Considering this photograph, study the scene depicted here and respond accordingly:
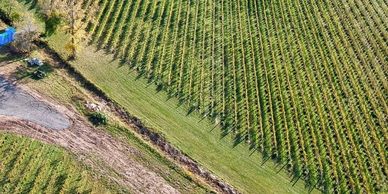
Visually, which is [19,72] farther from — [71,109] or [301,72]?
[301,72]

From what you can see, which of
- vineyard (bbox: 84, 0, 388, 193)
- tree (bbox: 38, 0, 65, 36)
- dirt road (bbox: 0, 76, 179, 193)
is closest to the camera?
dirt road (bbox: 0, 76, 179, 193)

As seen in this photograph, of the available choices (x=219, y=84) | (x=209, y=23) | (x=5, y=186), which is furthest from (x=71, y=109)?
(x=209, y=23)

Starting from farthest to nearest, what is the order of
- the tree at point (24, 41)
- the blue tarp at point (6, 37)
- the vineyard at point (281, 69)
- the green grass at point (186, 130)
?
the blue tarp at point (6, 37)
the tree at point (24, 41)
the vineyard at point (281, 69)
the green grass at point (186, 130)

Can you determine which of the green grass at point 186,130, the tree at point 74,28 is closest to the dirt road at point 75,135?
the green grass at point 186,130

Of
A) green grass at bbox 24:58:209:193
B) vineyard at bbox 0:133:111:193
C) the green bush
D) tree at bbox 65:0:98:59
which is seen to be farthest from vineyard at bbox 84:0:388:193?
vineyard at bbox 0:133:111:193

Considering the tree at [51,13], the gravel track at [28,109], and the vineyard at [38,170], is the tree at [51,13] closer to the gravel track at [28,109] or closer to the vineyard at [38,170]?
the gravel track at [28,109]

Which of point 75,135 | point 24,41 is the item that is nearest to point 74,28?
point 24,41

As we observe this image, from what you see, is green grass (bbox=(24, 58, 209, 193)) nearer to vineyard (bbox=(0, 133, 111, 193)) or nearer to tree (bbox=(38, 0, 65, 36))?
tree (bbox=(38, 0, 65, 36))
